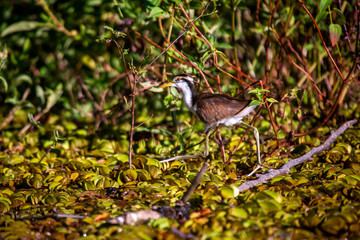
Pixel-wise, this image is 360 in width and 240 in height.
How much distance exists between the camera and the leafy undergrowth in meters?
2.28

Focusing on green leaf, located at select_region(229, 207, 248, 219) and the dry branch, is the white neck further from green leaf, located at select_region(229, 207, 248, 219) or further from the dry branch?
green leaf, located at select_region(229, 207, 248, 219)

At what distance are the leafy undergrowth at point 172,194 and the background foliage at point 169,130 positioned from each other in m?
0.01

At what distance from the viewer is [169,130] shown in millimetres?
4090

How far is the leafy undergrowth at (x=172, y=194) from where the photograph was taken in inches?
89.6

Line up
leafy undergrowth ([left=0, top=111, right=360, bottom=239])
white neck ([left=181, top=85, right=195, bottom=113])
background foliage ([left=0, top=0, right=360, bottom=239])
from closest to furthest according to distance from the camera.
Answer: leafy undergrowth ([left=0, top=111, right=360, bottom=239]), background foliage ([left=0, top=0, right=360, bottom=239]), white neck ([left=181, top=85, right=195, bottom=113])

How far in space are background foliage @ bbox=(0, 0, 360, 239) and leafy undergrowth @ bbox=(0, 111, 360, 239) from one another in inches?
0.4

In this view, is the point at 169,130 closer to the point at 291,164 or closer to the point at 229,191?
the point at 291,164

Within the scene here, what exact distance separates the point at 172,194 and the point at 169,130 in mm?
1361

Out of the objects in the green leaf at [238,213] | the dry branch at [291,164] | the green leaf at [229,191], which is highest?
the green leaf at [238,213]

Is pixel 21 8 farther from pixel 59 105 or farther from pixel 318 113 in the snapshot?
pixel 318 113

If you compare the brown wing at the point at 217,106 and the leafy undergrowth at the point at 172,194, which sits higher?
the brown wing at the point at 217,106

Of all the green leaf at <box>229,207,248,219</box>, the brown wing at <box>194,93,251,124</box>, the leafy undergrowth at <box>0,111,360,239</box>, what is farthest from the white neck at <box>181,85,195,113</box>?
the green leaf at <box>229,207,248,219</box>

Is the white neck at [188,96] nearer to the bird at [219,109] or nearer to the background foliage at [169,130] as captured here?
the bird at [219,109]

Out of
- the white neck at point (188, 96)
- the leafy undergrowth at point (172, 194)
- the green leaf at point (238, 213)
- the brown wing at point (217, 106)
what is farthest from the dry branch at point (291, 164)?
the white neck at point (188, 96)
